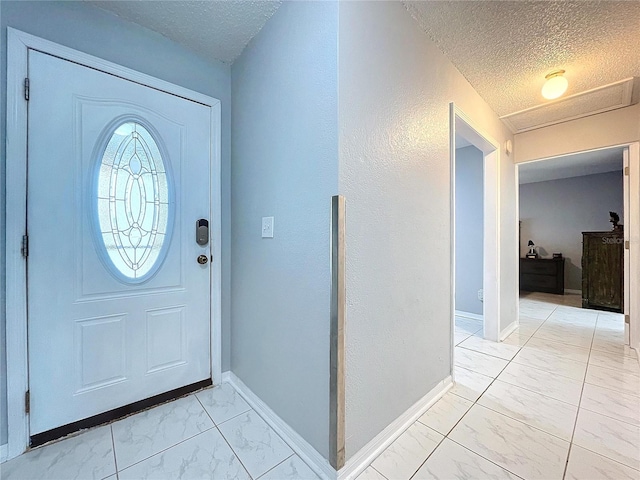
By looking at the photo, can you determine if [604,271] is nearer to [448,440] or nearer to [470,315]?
[470,315]

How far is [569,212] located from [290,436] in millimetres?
6635

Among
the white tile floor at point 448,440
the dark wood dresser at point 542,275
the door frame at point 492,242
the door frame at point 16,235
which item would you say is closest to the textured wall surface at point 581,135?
the door frame at point 492,242

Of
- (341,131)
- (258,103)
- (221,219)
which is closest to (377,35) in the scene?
(341,131)

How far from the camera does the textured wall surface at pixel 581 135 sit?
8.45 feet

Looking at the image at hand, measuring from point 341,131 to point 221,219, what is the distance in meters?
1.18

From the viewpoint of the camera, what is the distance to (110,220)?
1.53 m

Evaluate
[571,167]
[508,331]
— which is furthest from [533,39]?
[571,167]

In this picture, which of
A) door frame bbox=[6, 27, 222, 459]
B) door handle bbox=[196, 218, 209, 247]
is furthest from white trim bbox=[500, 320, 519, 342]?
door frame bbox=[6, 27, 222, 459]

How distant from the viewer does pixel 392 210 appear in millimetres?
1421

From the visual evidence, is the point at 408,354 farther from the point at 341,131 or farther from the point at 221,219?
the point at 221,219

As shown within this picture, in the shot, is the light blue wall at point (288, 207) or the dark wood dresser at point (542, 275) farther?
the dark wood dresser at point (542, 275)

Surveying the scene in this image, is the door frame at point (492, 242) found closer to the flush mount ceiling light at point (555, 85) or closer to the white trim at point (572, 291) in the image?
the flush mount ceiling light at point (555, 85)

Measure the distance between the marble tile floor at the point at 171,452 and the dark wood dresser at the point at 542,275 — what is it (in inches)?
240

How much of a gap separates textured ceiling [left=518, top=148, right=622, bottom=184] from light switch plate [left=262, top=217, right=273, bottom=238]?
3.91 meters
